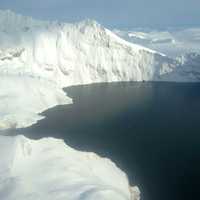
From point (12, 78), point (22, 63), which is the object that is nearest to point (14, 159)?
point (12, 78)

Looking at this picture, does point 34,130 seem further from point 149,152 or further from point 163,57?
point 163,57

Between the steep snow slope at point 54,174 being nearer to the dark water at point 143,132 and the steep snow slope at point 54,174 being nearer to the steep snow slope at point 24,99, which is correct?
the dark water at point 143,132

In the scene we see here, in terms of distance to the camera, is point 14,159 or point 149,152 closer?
point 14,159

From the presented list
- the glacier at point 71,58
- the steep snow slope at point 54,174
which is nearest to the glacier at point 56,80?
the steep snow slope at point 54,174

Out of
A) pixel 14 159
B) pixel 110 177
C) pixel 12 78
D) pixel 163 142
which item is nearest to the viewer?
pixel 14 159

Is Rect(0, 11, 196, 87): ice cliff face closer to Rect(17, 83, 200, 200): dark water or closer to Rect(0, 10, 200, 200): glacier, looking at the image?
Rect(0, 10, 200, 200): glacier

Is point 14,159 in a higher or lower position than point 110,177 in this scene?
higher

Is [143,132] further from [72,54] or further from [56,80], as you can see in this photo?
[72,54]
